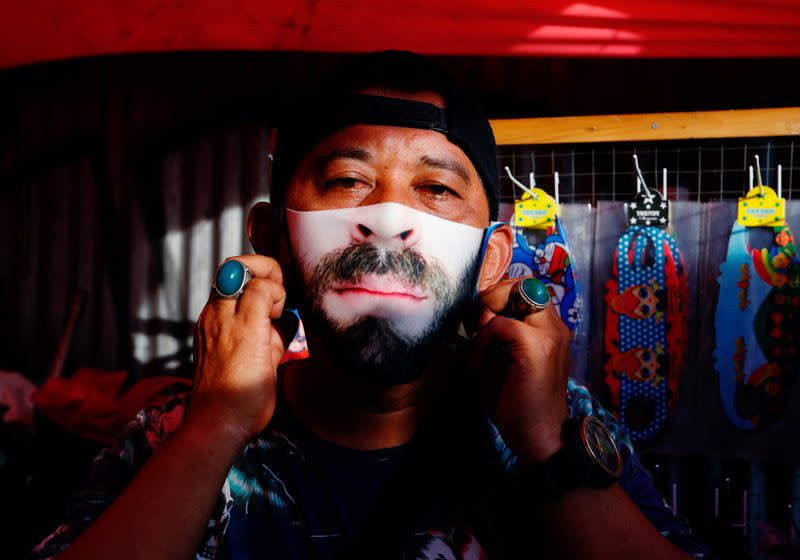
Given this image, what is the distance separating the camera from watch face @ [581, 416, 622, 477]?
1021mm

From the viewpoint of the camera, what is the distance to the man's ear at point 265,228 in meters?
1.31

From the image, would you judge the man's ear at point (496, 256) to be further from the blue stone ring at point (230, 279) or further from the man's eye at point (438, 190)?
the blue stone ring at point (230, 279)

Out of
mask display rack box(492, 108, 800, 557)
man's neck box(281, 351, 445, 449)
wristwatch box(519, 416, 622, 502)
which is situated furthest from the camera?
mask display rack box(492, 108, 800, 557)

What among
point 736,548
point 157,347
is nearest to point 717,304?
point 736,548

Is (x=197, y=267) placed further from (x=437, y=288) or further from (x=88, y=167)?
(x=437, y=288)

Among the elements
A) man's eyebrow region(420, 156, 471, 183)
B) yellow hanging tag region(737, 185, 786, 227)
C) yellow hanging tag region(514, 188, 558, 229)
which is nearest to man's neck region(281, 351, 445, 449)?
man's eyebrow region(420, 156, 471, 183)

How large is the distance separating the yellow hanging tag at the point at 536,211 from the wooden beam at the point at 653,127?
22 cm

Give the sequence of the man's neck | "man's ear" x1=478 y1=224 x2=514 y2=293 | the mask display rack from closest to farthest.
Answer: the man's neck → "man's ear" x1=478 y1=224 x2=514 y2=293 → the mask display rack

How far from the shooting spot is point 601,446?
1053 mm

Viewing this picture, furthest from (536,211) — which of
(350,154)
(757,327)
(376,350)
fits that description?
(376,350)

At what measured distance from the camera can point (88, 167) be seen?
384 cm

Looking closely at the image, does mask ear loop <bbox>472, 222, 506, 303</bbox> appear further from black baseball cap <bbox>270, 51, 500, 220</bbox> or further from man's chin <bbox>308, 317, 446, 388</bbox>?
man's chin <bbox>308, 317, 446, 388</bbox>

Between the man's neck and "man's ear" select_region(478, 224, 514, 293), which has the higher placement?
"man's ear" select_region(478, 224, 514, 293)

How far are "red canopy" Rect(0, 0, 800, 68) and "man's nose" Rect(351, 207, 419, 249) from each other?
4.65 feet
